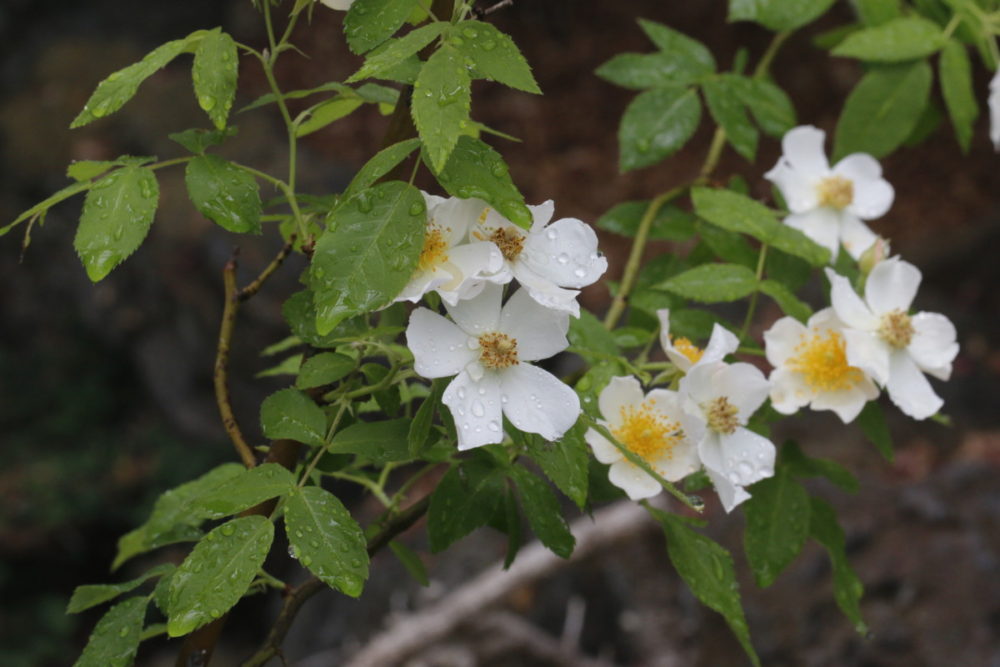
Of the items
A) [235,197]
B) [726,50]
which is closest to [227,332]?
[235,197]

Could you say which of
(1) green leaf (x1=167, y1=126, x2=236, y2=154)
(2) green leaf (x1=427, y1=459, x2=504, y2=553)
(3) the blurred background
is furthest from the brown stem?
(3) the blurred background

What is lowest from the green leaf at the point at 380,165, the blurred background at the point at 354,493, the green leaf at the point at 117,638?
the blurred background at the point at 354,493

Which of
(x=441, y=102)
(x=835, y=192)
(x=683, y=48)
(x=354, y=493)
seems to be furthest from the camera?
(x=354, y=493)

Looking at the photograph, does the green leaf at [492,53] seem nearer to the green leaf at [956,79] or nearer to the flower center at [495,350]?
the flower center at [495,350]

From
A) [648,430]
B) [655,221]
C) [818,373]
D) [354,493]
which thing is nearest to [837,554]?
[818,373]

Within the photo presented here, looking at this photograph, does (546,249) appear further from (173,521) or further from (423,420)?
(173,521)

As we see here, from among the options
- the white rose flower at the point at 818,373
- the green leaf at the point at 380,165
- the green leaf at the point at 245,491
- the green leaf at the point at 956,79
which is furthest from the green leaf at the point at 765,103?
the green leaf at the point at 245,491

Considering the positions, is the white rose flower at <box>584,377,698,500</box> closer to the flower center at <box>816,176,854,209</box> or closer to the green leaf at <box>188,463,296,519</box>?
the green leaf at <box>188,463,296,519</box>
